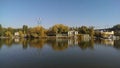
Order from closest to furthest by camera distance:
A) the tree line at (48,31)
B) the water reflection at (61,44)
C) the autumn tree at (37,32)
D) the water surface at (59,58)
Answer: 1. the water surface at (59,58)
2. the water reflection at (61,44)
3. the autumn tree at (37,32)
4. the tree line at (48,31)

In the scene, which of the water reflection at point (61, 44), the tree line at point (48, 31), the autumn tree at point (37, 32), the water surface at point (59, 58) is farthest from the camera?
the tree line at point (48, 31)

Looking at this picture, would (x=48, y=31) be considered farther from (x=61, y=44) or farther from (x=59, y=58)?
(x=59, y=58)

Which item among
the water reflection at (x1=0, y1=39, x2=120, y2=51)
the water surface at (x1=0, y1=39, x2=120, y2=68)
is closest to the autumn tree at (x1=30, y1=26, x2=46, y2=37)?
the water reflection at (x1=0, y1=39, x2=120, y2=51)

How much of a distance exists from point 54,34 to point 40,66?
129ft

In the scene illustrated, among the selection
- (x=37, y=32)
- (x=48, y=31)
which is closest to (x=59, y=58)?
(x=37, y=32)

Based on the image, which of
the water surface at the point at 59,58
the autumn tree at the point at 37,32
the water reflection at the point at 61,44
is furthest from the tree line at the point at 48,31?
the water surface at the point at 59,58

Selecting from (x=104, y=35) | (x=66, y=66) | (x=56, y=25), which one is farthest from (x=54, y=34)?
(x=66, y=66)

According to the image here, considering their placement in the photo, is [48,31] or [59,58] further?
[48,31]

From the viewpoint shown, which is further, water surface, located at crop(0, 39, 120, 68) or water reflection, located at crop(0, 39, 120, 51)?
water reflection, located at crop(0, 39, 120, 51)

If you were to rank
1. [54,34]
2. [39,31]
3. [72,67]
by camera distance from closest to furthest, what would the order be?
1. [72,67]
2. [39,31]
3. [54,34]

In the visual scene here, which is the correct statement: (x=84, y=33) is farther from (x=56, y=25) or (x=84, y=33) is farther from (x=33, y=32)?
(x=33, y=32)

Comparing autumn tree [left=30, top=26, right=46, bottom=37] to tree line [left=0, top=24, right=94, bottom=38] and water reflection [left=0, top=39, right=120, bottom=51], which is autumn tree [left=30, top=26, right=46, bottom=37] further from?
water reflection [left=0, top=39, right=120, bottom=51]

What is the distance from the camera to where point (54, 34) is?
4784cm

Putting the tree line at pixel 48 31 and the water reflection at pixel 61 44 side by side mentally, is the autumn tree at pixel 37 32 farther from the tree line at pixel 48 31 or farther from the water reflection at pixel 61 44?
the water reflection at pixel 61 44
